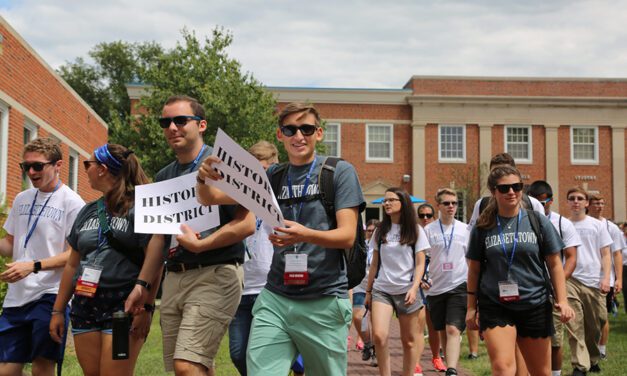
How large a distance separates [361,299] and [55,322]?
7.25 meters

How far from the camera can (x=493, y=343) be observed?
19.4 feet

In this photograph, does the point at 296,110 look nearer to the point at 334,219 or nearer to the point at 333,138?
the point at 334,219

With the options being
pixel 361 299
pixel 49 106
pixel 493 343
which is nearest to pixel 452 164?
pixel 49 106

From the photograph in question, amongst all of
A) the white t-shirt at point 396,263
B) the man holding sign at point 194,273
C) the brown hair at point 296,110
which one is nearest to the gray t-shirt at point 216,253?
the man holding sign at point 194,273

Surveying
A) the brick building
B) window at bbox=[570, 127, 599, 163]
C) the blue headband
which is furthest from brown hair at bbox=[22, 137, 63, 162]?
window at bbox=[570, 127, 599, 163]

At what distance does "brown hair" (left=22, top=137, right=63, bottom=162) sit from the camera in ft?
18.8

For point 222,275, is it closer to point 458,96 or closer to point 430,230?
point 430,230

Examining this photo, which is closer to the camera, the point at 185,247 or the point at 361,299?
the point at 185,247

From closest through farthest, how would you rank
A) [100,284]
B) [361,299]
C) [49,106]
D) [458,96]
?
[100,284] < [361,299] < [49,106] < [458,96]

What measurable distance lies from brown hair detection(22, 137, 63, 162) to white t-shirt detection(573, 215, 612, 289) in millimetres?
7056

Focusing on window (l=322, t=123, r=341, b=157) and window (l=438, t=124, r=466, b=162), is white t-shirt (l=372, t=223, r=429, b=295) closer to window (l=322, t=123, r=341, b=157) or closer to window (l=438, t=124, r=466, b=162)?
window (l=322, t=123, r=341, b=157)

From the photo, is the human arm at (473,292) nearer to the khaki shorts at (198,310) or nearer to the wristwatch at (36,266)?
the khaki shorts at (198,310)

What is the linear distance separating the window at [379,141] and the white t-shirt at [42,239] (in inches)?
1398

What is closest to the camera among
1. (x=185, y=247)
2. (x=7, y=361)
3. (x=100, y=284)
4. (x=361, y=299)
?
(x=185, y=247)
